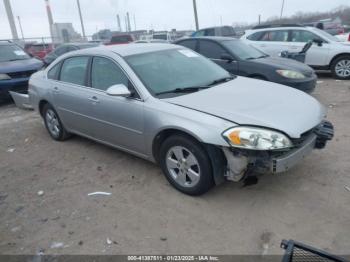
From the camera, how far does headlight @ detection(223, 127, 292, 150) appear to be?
2838 mm

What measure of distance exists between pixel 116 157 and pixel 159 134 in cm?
138

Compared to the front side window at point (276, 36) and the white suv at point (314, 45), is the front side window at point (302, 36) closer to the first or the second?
the white suv at point (314, 45)

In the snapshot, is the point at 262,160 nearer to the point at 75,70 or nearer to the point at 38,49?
the point at 75,70

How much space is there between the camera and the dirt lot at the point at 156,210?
279 cm

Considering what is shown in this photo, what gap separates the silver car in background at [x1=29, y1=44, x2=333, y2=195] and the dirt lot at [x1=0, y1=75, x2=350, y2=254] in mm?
347

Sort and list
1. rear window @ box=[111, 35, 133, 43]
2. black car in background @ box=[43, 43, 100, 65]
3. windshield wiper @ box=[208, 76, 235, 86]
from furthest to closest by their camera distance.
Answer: rear window @ box=[111, 35, 133, 43] → black car in background @ box=[43, 43, 100, 65] → windshield wiper @ box=[208, 76, 235, 86]

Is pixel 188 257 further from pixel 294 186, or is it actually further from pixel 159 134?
pixel 294 186

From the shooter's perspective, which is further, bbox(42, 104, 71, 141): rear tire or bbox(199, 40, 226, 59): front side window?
bbox(199, 40, 226, 59): front side window

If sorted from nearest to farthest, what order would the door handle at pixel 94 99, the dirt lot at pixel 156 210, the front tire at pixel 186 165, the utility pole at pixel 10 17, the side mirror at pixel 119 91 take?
the dirt lot at pixel 156 210 → the front tire at pixel 186 165 → the side mirror at pixel 119 91 → the door handle at pixel 94 99 → the utility pole at pixel 10 17

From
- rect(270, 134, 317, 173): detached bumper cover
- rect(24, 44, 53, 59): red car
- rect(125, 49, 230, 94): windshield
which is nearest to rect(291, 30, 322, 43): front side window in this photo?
rect(125, 49, 230, 94): windshield

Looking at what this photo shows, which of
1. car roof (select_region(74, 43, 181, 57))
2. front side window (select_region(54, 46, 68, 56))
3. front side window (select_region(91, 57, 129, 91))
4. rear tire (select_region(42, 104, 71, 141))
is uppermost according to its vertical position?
car roof (select_region(74, 43, 181, 57))

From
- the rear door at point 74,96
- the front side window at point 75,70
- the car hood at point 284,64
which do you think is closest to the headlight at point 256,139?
the rear door at point 74,96

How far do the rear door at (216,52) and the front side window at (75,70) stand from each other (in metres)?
3.41

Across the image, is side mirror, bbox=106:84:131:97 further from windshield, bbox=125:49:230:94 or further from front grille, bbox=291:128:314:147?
front grille, bbox=291:128:314:147
